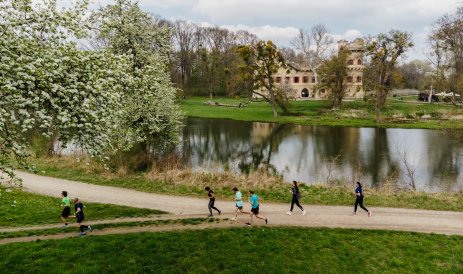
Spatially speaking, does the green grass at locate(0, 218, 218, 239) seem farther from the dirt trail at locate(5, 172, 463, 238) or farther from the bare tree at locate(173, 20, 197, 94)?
the bare tree at locate(173, 20, 197, 94)

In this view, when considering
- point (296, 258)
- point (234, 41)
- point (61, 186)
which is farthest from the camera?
point (234, 41)

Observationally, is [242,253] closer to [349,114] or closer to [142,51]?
[142,51]

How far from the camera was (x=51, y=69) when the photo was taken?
13.1 meters

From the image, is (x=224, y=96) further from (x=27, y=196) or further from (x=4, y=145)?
(x=4, y=145)

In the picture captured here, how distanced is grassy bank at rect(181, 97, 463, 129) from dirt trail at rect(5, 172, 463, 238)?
4692 centimetres

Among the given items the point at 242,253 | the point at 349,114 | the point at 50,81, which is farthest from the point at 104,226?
the point at 349,114

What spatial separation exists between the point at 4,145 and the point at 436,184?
33674 mm

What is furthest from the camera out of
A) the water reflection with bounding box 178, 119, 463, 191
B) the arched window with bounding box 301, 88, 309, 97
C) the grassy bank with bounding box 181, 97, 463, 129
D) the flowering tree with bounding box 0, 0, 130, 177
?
the arched window with bounding box 301, 88, 309, 97

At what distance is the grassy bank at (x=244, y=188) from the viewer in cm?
2548

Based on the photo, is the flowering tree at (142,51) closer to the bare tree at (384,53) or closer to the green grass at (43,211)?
the green grass at (43,211)

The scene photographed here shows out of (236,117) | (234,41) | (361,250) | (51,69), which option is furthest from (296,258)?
(234,41)

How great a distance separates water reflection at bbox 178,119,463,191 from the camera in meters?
36.5

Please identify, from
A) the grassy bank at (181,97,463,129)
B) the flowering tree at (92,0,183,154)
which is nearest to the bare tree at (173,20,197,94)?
the grassy bank at (181,97,463,129)

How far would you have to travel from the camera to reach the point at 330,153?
45.8 metres
